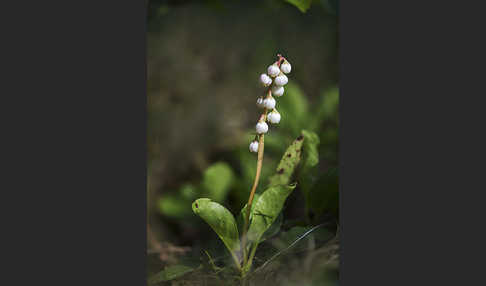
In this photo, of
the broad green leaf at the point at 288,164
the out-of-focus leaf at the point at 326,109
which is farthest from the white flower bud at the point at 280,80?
the out-of-focus leaf at the point at 326,109

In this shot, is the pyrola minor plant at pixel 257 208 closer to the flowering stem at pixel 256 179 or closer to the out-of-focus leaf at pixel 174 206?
the flowering stem at pixel 256 179

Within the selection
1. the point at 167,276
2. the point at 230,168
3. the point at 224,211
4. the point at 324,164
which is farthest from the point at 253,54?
the point at 167,276

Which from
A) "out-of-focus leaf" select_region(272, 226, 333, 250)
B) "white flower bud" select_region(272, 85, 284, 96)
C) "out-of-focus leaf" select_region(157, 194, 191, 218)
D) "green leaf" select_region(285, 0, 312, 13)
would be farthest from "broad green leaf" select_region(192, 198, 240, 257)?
"green leaf" select_region(285, 0, 312, 13)

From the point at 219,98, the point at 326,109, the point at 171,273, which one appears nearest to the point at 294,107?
the point at 326,109

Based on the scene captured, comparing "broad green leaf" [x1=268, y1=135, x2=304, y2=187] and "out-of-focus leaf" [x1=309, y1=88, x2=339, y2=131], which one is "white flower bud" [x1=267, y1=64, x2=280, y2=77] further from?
"out-of-focus leaf" [x1=309, y1=88, x2=339, y2=131]

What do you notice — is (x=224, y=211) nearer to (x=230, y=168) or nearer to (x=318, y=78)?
(x=230, y=168)

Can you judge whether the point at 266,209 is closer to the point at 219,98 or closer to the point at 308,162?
the point at 308,162

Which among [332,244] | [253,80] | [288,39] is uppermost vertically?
[288,39]
